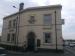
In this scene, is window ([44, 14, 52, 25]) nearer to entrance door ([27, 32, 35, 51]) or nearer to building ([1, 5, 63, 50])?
building ([1, 5, 63, 50])

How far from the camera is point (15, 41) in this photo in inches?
1657

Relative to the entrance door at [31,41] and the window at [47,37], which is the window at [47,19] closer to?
the window at [47,37]

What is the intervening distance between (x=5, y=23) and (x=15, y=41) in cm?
950

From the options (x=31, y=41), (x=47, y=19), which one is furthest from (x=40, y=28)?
(x=31, y=41)

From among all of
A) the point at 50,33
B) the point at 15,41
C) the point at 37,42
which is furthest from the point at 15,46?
the point at 50,33

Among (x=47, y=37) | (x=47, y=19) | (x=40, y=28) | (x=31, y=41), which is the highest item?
(x=47, y=19)

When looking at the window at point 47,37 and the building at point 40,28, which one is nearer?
the building at point 40,28

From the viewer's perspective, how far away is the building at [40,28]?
35969 millimetres

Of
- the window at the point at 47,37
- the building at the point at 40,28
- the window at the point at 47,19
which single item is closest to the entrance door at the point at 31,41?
the building at the point at 40,28

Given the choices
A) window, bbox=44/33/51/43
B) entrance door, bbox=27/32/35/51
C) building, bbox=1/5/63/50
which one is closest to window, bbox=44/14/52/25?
building, bbox=1/5/63/50

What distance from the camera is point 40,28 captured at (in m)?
37.2

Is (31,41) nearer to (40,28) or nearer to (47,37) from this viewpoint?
(40,28)

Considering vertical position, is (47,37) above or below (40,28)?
below

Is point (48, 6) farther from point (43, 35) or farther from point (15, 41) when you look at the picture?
point (15, 41)
